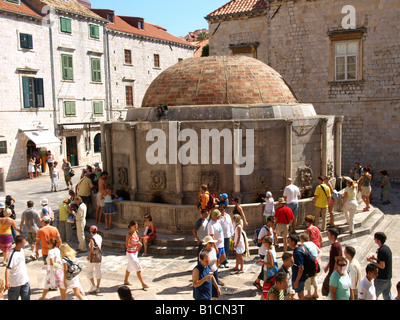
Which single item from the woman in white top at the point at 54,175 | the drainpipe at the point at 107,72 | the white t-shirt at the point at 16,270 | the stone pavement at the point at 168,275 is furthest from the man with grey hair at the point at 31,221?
the drainpipe at the point at 107,72

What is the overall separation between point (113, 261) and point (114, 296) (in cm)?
206

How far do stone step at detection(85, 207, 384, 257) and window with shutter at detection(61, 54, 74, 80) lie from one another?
1881 cm

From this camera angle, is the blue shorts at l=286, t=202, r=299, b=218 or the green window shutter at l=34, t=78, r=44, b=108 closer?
the blue shorts at l=286, t=202, r=299, b=218

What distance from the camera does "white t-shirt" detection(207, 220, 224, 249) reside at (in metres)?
8.82

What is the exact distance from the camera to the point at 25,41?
26078mm

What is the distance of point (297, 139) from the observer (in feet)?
41.7

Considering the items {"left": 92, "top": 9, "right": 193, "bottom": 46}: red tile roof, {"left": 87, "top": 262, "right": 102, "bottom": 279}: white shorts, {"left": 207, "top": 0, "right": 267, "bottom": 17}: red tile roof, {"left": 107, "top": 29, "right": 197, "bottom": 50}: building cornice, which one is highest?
{"left": 92, "top": 9, "right": 193, "bottom": 46}: red tile roof

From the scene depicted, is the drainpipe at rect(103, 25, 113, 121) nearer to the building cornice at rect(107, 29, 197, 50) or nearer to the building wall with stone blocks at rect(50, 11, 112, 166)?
the building wall with stone blocks at rect(50, 11, 112, 166)

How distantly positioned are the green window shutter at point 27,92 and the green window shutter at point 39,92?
0.41 meters

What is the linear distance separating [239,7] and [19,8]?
1389 cm

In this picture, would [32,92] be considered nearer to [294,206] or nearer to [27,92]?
[27,92]

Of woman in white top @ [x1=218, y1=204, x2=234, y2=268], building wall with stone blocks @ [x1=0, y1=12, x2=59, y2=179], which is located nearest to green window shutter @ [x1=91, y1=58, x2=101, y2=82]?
building wall with stone blocks @ [x1=0, y1=12, x2=59, y2=179]

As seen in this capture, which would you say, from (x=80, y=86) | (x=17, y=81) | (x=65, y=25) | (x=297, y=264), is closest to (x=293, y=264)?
(x=297, y=264)
